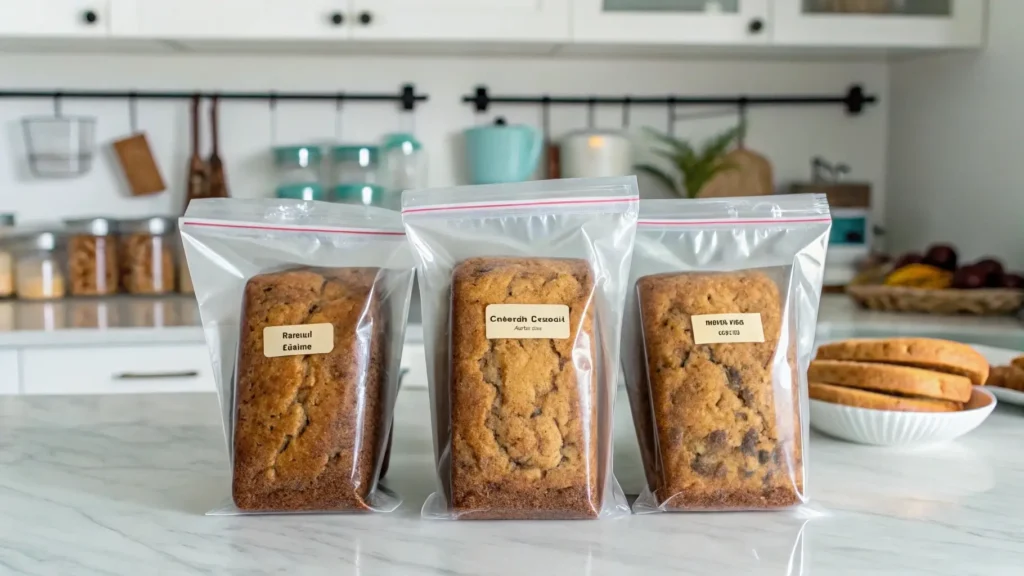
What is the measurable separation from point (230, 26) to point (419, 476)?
1.58 m

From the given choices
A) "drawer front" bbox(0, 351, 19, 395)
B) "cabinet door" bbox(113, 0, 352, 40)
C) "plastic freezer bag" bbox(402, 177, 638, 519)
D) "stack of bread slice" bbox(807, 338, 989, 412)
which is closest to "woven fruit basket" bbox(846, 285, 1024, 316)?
"stack of bread slice" bbox(807, 338, 989, 412)

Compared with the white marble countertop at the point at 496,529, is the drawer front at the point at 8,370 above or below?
below

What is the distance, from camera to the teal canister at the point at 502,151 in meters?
2.34

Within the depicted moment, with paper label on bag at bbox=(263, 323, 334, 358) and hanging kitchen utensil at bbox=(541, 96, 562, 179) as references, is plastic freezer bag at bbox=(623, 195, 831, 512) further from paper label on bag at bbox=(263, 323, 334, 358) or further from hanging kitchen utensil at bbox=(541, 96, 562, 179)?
hanging kitchen utensil at bbox=(541, 96, 562, 179)

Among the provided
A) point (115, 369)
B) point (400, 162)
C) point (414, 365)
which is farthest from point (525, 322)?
point (400, 162)

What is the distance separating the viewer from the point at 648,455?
713mm

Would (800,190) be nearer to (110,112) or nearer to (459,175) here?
(459,175)

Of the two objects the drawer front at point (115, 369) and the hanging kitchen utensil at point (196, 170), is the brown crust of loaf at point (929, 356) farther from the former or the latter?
the hanging kitchen utensil at point (196, 170)

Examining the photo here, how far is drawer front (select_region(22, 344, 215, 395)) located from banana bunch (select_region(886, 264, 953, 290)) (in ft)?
5.13

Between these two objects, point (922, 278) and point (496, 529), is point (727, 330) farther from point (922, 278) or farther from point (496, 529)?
point (922, 278)

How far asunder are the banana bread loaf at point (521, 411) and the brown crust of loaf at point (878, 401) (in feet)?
1.06

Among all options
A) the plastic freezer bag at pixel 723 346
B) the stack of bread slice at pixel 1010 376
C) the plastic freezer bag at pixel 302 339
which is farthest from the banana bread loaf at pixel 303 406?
the stack of bread slice at pixel 1010 376

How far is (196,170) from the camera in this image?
7.68ft

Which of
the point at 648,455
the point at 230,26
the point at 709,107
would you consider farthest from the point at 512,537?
the point at 709,107
